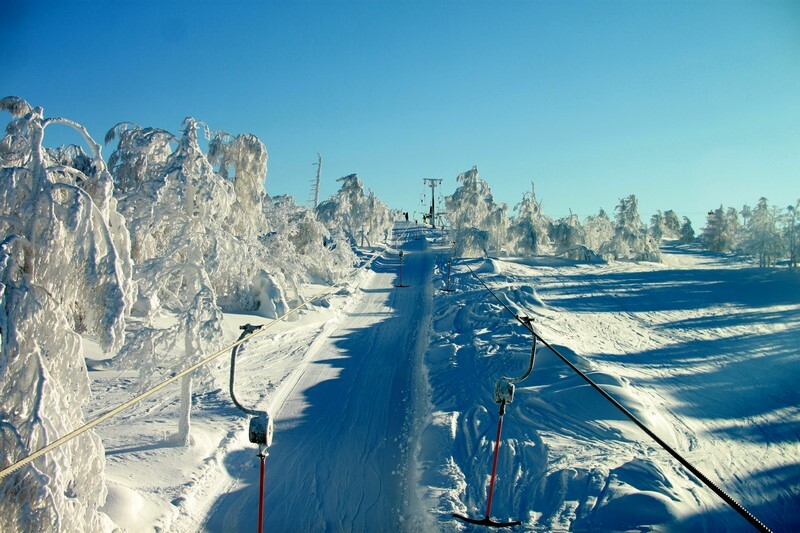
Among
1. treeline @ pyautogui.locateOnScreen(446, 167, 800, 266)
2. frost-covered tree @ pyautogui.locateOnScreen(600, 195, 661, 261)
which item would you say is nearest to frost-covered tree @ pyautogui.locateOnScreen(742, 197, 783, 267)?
treeline @ pyautogui.locateOnScreen(446, 167, 800, 266)

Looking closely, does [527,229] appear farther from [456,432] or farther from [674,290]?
[456,432]

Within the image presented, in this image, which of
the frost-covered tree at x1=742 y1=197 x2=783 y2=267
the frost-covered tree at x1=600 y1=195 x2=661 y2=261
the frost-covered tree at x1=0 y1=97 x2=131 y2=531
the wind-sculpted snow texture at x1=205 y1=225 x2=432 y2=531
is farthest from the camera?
the frost-covered tree at x1=600 y1=195 x2=661 y2=261

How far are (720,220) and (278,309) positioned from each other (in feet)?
247

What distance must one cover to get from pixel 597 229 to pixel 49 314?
73557 mm

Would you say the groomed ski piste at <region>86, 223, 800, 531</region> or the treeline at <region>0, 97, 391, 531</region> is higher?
the treeline at <region>0, 97, 391, 531</region>

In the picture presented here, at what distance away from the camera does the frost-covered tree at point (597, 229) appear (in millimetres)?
67750

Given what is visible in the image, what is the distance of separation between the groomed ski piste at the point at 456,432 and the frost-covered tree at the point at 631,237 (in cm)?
3138

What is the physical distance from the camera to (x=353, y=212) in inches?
1932

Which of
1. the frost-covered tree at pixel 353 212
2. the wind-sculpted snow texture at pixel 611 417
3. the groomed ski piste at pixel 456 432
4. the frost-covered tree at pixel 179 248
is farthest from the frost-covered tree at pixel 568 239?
the frost-covered tree at pixel 179 248

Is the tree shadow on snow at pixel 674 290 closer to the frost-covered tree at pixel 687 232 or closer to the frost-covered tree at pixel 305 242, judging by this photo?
the frost-covered tree at pixel 305 242

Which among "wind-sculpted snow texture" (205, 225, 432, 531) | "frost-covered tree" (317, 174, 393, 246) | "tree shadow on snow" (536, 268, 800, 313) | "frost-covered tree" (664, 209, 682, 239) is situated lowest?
"wind-sculpted snow texture" (205, 225, 432, 531)

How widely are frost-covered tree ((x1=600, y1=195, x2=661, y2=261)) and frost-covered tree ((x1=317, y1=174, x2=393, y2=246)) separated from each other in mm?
27302

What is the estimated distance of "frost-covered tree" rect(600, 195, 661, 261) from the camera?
167ft

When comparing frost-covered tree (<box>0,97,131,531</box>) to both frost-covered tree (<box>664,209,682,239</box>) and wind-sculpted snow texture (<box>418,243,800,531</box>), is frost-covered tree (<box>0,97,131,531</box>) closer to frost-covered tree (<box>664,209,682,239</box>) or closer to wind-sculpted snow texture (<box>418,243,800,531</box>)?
wind-sculpted snow texture (<box>418,243,800,531</box>)
